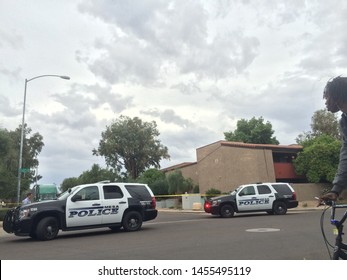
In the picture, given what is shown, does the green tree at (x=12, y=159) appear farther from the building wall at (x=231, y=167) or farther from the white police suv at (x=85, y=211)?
the building wall at (x=231, y=167)

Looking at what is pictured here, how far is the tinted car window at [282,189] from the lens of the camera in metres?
22.5

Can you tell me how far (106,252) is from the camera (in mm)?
9109

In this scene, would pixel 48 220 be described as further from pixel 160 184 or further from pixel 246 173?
pixel 160 184

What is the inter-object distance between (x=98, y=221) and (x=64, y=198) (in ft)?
4.60

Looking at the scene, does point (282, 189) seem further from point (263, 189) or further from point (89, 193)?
point (89, 193)

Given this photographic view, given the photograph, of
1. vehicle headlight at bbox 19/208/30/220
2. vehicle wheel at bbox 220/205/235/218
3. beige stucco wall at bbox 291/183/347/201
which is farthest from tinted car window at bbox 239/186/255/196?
beige stucco wall at bbox 291/183/347/201

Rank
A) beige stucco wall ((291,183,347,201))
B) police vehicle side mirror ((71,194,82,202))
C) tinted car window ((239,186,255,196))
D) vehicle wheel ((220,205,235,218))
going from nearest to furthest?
police vehicle side mirror ((71,194,82,202)) < vehicle wheel ((220,205,235,218)) < tinted car window ((239,186,255,196)) < beige stucco wall ((291,183,347,201))

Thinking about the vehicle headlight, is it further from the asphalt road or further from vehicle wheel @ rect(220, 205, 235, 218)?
vehicle wheel @ rect(220, 205, 235, 218)

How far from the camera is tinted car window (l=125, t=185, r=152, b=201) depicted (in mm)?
14898

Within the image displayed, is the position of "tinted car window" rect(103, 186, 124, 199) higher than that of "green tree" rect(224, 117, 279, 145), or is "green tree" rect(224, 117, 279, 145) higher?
"green tree" rect(224, 117, 279, 145)

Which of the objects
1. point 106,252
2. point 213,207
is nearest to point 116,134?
point 213,207

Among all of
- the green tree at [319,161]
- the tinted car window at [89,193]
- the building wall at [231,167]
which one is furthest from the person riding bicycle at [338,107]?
the green tree at [319,161]

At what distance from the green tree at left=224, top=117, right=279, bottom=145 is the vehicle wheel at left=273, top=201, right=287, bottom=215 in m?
34.5

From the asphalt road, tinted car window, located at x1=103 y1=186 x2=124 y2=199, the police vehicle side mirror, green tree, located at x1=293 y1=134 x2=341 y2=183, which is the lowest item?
the asphalt road
